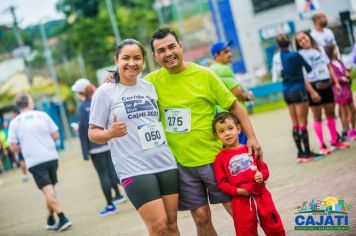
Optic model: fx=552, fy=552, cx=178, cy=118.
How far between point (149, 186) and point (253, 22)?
33476mm

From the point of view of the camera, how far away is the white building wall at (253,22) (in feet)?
118

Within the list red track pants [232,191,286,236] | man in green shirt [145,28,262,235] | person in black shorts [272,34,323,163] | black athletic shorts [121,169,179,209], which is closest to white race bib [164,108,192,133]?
man in green shirt [145,28,262,235]

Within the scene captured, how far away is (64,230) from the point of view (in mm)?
8086

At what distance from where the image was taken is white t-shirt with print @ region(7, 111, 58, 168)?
8094mm

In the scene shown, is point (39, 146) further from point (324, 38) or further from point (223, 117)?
point (324, 38)

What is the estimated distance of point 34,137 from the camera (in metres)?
8.13

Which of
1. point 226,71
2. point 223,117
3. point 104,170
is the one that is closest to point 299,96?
point 226,71

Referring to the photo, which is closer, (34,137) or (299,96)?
(34,137)

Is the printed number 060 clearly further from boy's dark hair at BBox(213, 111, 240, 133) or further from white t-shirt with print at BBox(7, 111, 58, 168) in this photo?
white t-shirt with print at BBox(7, 111, 58, 168)

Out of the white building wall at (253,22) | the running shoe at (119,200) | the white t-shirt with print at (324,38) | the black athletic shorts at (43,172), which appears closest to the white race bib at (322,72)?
the white t-shirt with print at (324,38)

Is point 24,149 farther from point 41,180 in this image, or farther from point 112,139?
point 112,139

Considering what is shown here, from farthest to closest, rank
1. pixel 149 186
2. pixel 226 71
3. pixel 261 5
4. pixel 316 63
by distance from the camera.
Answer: pixel 261 5 < pixel 316 63 < pixel 226 71 < pixel 149 186

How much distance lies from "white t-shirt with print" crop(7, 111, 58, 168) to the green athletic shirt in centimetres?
400

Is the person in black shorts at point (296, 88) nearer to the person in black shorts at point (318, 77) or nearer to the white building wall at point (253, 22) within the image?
the person in black shorts at point (318, 77)
